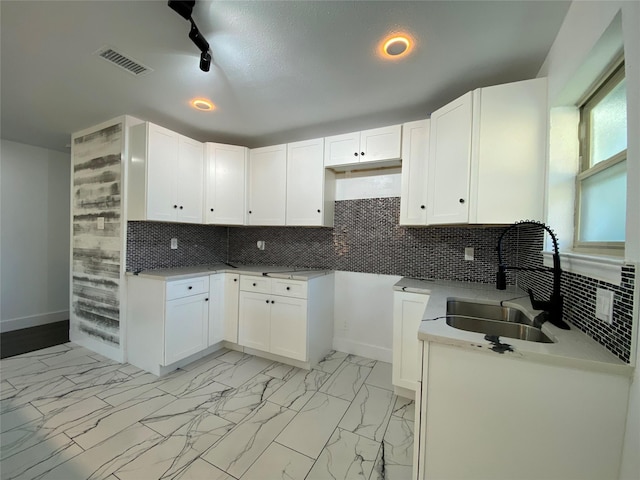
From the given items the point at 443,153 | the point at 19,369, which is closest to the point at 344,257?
the point at 443,153

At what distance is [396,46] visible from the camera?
141 cm

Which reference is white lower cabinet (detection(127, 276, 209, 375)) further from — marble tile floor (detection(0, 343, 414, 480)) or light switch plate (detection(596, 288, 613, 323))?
light switch plate (detection(596, 288, 613, 323))

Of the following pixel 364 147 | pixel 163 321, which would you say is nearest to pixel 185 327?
pixel 163 321

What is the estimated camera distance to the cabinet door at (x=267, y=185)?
2729mm

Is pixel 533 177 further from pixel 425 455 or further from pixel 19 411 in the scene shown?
pixel 19 411

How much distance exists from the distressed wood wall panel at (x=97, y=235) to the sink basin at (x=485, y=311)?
2905 millimetres

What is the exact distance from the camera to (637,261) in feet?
2.54

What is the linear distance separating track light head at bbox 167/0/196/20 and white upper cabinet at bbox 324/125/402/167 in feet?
4.87

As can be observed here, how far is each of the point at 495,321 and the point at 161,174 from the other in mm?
2856

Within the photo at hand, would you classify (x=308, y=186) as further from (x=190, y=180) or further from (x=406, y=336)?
(x=406, y=336)

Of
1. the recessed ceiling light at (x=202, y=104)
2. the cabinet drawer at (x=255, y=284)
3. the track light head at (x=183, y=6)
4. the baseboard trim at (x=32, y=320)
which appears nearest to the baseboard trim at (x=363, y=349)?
the cabinet drawer at (x=255, y=284)

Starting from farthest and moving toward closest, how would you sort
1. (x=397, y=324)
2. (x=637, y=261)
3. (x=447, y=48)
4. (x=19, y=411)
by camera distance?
(x=397, y=324)
(x=19, y=411)
(x=447, y=48)
(x=637, y=261)

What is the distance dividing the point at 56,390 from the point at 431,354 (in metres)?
2.79

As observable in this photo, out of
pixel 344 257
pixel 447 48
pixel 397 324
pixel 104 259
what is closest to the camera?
pixel 447 48
